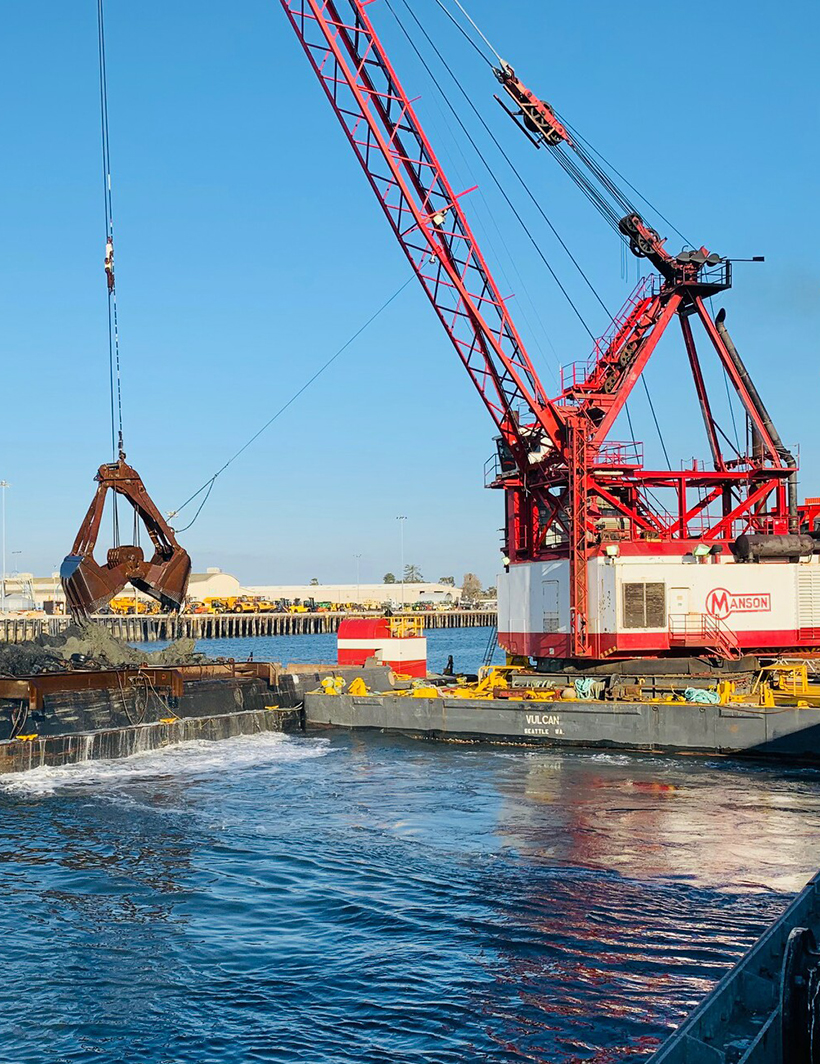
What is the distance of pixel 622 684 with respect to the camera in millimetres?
37781

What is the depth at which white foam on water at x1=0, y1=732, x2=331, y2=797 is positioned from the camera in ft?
97.8

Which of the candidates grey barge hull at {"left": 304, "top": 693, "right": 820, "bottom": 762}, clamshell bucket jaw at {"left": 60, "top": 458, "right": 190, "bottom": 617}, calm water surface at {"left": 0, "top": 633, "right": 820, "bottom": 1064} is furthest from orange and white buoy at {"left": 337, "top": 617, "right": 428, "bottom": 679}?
calm water surface at {"left": 0, "top": 633, "right": 820, "bottom": 1064}

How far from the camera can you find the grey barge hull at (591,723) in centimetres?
3303

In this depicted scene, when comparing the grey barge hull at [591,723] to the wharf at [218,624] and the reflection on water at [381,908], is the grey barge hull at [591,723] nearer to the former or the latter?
the reflection on water at [381,908]

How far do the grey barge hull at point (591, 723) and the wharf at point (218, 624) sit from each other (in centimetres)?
8560

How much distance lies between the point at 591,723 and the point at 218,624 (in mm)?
126455

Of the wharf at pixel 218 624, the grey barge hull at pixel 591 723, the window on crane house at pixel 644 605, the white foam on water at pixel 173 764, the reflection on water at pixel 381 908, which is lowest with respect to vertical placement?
the reflection on water at pixel 381 908

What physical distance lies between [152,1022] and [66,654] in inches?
1151

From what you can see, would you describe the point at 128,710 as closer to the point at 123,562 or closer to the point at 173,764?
the point at 173,764

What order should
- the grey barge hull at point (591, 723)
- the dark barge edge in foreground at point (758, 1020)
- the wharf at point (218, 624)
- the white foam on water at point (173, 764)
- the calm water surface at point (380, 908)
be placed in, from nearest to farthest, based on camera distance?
1. the dark barge edge in foreground at point (758, 1020)
2. the calm water surface at point (380, 908)
3. the white foam on water at point (173, 764)
4. the grey barge hull at point (591, 723)
5. the wharf at point (218, 624)

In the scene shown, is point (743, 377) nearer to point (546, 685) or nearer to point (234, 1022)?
point (546, 685)

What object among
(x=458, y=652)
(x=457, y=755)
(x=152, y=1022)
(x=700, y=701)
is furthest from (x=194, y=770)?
(x=458, y=652)

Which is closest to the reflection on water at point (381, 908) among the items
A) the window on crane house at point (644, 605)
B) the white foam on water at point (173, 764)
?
the white foam on water at point (173, 764)

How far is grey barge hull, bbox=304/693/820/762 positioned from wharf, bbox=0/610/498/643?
85.6 metres
